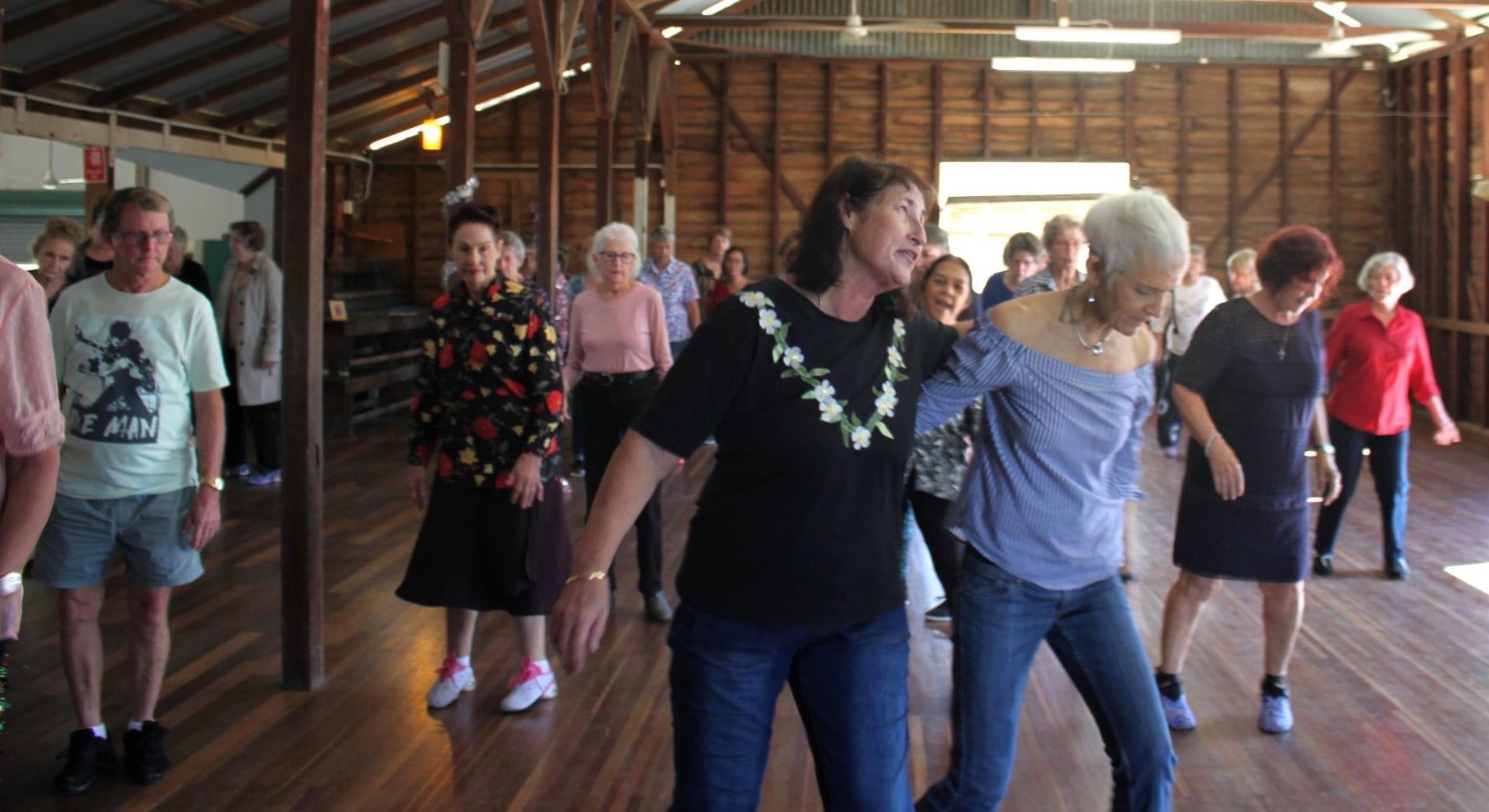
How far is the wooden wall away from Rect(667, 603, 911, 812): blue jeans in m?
12.5

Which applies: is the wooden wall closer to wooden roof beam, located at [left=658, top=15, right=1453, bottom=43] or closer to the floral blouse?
wooden roof beam, located at [left=658, top=15, right=1453, bottom=43]

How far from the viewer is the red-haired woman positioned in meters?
4.19

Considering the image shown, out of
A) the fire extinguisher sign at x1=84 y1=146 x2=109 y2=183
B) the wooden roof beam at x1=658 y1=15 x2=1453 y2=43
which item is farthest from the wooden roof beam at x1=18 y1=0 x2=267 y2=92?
the wooden roof beam at x1=658 y1=15 x2=1453 y2=43

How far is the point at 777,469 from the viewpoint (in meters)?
2.29

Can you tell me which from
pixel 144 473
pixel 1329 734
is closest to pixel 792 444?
pixel 144 473

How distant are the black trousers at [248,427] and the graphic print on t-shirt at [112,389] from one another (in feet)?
18.1

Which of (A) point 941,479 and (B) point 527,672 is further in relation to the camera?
(A) point 941,479

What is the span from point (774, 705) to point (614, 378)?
334 cm

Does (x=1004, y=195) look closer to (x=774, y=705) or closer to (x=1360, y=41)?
(x=1360, y=41)

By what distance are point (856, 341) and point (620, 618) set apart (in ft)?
11.5

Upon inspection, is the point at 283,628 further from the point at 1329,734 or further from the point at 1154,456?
the point at 1154,456

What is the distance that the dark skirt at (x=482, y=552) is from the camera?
4254 mm

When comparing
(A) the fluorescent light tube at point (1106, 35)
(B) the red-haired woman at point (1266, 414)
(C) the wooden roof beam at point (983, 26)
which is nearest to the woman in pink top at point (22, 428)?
(B) the red-haired woman at point (1266, 414)

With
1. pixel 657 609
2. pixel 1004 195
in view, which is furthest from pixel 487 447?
pixel 1004 195
